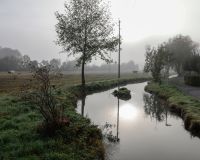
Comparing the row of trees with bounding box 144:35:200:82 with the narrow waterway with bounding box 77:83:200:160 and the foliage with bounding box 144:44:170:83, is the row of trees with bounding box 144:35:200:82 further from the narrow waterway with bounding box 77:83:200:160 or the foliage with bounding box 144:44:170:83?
the narrow waterway with bounding box 77:83:200:160

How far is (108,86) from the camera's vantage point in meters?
61.3

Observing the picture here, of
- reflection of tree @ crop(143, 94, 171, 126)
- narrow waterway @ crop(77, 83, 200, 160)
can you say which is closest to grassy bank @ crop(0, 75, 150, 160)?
narrow waterway @ crop(77, 83, 200, 160)

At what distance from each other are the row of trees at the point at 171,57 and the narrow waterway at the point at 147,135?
29341 mm

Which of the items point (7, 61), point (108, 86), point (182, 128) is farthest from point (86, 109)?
point (7, 61)

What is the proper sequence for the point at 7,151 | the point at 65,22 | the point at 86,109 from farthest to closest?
the point at 65,22 < the point at 86,109 < the point at 7,151

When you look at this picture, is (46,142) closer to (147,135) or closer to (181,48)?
(147,135)

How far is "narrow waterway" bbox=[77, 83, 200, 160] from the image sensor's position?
15992 mm

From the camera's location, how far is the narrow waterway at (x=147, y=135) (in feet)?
52.5

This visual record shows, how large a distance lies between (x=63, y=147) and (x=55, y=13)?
3679cm

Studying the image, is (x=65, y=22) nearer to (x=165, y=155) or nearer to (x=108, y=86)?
(x=108, y=86)

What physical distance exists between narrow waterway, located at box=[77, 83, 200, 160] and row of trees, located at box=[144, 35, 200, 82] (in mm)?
29341

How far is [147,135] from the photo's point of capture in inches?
803

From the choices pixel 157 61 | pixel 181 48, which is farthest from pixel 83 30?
pixel 181 48

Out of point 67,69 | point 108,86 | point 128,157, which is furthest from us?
point 67,69
